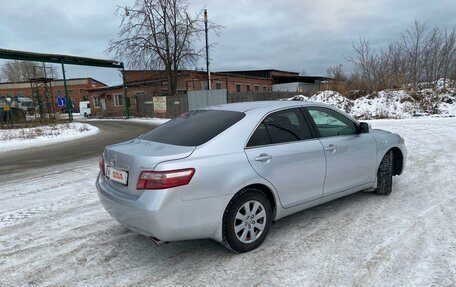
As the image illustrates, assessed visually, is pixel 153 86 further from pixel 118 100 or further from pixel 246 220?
pixel 246 220

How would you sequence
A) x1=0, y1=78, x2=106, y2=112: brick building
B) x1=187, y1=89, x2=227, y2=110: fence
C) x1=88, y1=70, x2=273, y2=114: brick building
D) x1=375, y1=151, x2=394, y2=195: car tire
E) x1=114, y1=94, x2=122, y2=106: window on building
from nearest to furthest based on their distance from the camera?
1. x1=375, y1=151, x2=394, y2=195: car tire
2. x1=187, y1=89, x2=227, y2=110: fence
3. x1=88, y1=70, x2=273, y2=114: brick building
4. x1=114, y1=94, x2=122, y2=106: window on building
5. x1=0, y1=78, x2=106, y2=112: brick building

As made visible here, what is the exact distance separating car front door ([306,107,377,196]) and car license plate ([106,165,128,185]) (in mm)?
2297

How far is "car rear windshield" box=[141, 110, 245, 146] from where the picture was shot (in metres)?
3.37

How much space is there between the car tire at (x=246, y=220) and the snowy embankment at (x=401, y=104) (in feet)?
54.0

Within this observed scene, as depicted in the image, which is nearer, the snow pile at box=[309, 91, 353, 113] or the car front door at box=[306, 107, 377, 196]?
the car front door at box=[306, 107, 377, 196]

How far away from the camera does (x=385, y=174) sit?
4.80m

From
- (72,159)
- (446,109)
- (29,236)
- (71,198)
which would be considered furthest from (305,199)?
(446,109)

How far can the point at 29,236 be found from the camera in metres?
4.00

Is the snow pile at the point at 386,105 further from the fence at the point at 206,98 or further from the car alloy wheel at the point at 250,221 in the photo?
the car alloy wheel at the point at 250,221

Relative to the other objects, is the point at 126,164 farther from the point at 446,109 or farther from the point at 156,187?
the point at 446,109

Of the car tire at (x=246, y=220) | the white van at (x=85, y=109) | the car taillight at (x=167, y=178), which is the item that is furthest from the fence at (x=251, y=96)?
the white van at (x=85, y=109)

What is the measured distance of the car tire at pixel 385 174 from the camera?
4.77m

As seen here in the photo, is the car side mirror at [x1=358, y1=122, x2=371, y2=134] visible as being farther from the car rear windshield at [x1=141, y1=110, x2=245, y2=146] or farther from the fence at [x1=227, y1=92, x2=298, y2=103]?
the fence at [x1=227, y1=92, x2=298, y2=103]

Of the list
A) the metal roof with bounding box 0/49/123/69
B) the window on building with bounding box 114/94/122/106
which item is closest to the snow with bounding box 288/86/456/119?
the metal roof with bounding box 0/49/123/69
